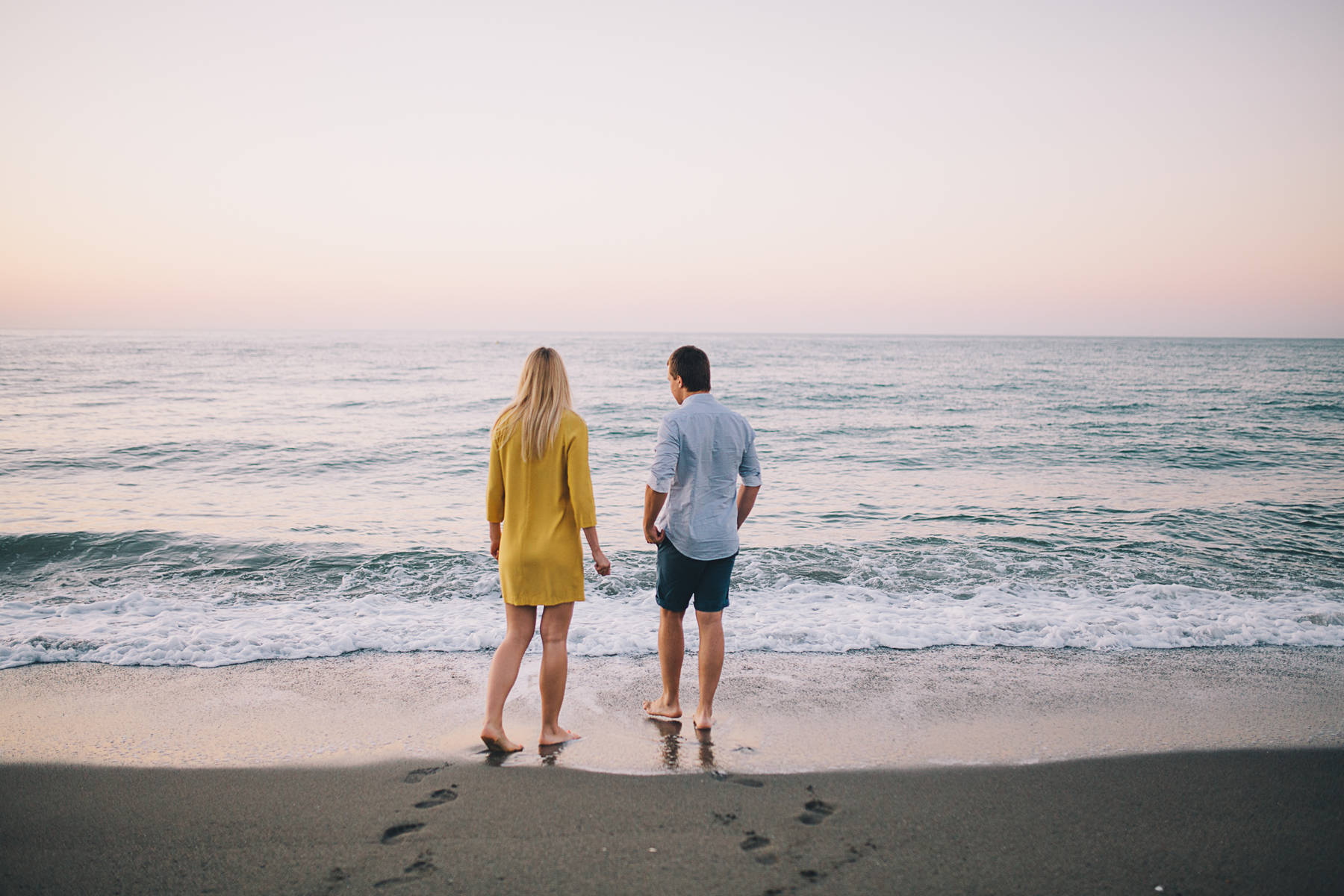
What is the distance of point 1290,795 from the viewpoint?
304cm

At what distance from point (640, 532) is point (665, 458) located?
5.47 metres

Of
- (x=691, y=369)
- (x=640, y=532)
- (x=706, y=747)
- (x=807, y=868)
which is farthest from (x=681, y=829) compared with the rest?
(x=640, y=532)

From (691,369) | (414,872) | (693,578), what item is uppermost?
(691,369)

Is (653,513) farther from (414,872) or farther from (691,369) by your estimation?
(414,872)

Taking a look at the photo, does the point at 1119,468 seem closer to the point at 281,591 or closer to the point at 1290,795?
the point at 1290,795

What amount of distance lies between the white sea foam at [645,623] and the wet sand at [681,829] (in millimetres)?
1771

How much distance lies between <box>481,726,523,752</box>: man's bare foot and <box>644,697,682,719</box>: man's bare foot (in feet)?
2.51

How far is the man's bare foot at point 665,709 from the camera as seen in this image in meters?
3.83

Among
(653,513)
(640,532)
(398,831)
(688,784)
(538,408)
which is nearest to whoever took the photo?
(398,831)

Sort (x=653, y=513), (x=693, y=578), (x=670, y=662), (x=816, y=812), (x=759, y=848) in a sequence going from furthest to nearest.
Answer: (x=670, y=662) < (x=693, y=578) < (x=653, y=513) < (x=816, y=812) < (x=759, y=848)

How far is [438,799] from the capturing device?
299 centimetres

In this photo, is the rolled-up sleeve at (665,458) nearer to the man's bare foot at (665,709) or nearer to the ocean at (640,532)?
the man's bare foot at (665,709)

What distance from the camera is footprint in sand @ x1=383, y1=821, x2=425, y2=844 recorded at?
8.88 feet

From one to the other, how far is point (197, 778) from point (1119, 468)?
1464cm
